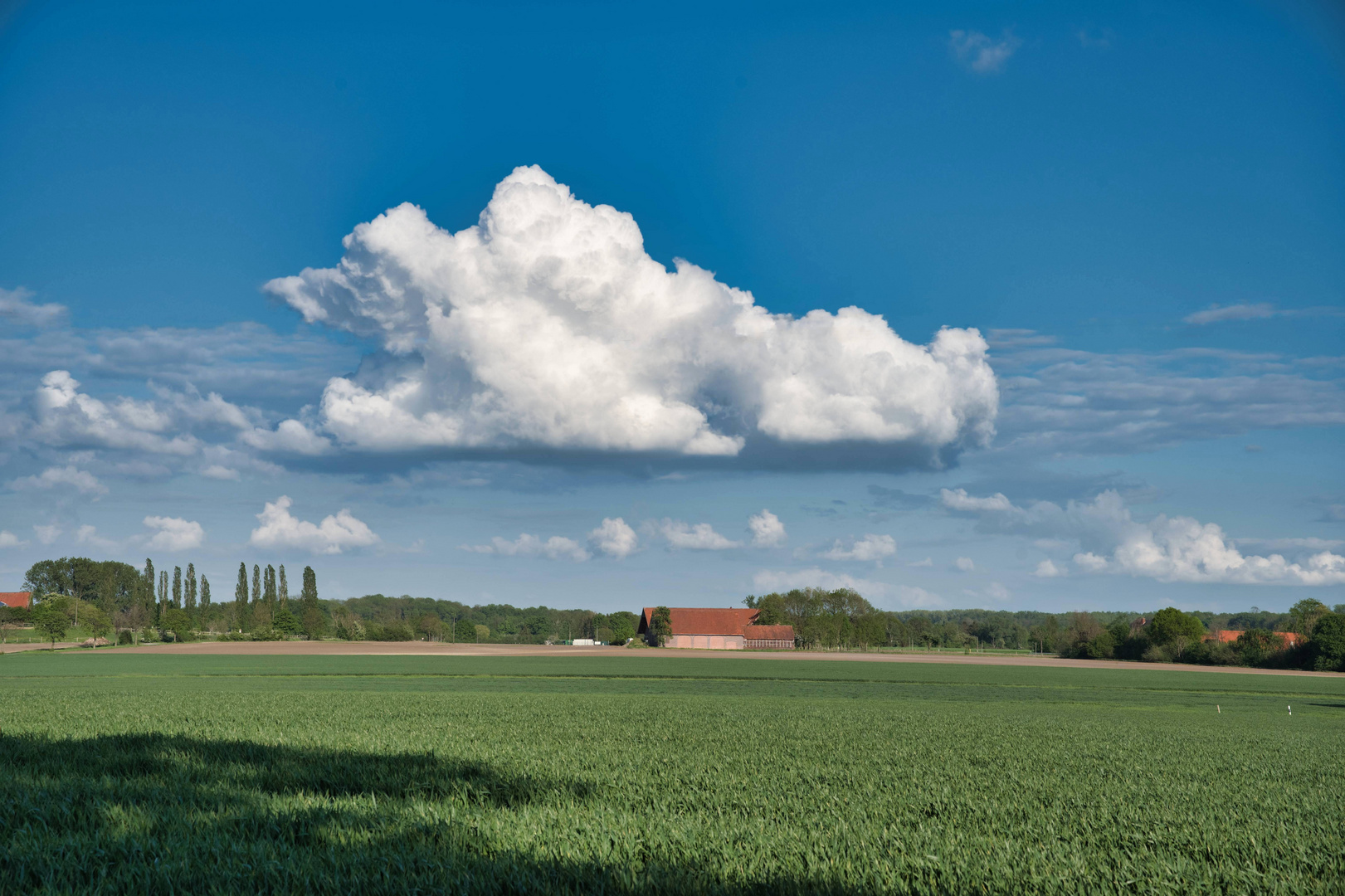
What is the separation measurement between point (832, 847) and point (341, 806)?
19.5 feet

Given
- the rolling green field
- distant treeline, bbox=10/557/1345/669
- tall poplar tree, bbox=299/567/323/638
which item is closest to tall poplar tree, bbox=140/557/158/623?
distant treeline, bbox=10/557/1345/669

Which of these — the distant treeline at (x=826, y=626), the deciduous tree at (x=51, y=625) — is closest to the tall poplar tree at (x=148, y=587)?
the distant treeline at (x=826, y=626)

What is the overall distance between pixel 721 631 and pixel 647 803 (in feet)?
560

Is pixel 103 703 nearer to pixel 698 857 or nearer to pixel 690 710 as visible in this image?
pixel 690 710

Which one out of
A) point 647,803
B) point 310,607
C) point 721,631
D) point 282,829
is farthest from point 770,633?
point 282,829

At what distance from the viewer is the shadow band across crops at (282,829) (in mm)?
7250

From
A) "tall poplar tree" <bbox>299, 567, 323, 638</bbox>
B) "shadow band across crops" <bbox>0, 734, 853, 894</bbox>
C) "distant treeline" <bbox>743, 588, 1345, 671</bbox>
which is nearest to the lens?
"shadow band across crops" <bbox>0, 734, 853, 894</bbox>

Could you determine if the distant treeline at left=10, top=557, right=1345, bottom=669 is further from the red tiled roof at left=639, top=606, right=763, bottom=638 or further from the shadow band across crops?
the shadow band across crops

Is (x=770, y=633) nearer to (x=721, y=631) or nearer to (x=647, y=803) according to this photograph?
(x=721, y=631)

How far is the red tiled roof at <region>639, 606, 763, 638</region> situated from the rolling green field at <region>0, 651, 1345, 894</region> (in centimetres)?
15212

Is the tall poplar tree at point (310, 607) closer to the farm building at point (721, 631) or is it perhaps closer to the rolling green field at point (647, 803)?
the farm building at point (721, 631)

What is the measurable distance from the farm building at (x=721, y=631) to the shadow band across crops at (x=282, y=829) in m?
162

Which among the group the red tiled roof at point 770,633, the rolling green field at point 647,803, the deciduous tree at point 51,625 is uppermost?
the rolling green field at point 647,803

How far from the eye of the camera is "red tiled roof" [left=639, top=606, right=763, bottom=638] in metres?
179
